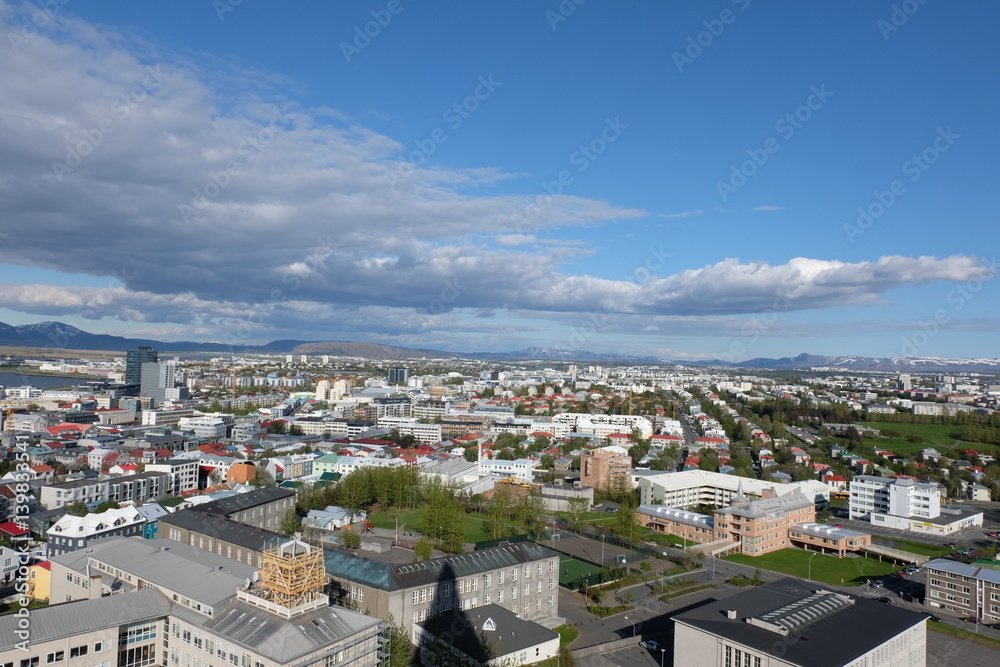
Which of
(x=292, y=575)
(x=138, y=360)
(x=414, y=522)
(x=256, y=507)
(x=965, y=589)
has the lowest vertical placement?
(x=414, y=522)

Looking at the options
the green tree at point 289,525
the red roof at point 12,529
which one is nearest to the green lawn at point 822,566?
the green tree at point 289,525

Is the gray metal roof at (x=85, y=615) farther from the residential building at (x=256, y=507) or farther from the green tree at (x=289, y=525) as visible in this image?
the green tree at (x=289, y=525)

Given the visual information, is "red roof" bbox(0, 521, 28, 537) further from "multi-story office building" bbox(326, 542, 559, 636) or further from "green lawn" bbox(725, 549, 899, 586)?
"green lawn" bbox(725, 549, 899, 586)

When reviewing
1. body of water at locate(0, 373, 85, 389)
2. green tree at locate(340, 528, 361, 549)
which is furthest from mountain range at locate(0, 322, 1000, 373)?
green tree at locate(340, 528, 361, 549)

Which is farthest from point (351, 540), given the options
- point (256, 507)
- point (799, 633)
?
point (799, 633)

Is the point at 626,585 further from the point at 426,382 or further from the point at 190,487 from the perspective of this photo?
the point at 426,382

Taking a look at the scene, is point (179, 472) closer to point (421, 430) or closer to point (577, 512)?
point (577, 512)

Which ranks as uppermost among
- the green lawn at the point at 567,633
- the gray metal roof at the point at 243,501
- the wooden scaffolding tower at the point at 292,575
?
the wooden scaffolding tower at the point at 292,575
